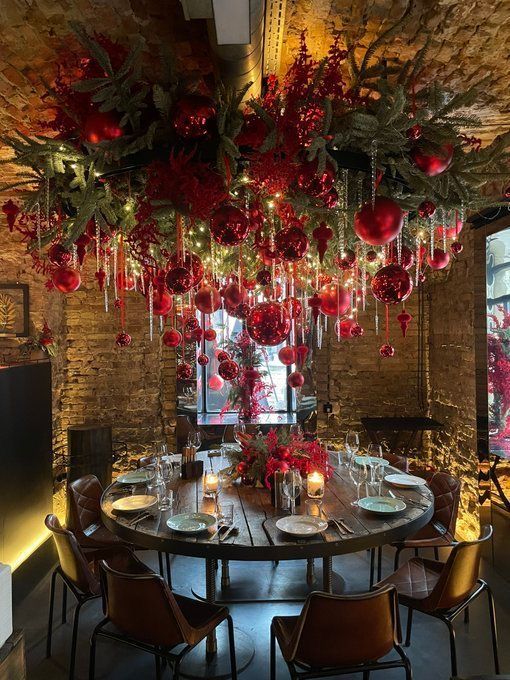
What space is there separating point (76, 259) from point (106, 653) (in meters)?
2.27

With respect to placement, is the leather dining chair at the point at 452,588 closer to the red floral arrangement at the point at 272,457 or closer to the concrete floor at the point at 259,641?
the concrete floor at the point at 259,641

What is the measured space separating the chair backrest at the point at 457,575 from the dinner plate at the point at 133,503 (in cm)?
153

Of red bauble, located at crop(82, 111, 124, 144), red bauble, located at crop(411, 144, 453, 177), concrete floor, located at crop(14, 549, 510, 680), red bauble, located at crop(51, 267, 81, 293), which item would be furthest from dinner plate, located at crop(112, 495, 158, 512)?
red bauble, located at crop(411, 144, 453, 177)

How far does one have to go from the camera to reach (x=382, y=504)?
2.74 metres

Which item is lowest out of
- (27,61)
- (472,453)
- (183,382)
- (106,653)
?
(106,653)

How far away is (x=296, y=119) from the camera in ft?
6.23

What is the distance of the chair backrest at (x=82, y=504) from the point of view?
10.7 ft

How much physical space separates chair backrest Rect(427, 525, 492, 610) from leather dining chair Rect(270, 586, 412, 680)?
1.48 ft

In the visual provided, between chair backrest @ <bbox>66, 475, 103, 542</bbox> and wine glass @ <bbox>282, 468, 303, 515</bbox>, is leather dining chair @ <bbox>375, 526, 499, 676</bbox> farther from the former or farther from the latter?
chair backrest @ <bbox>66, 475, 103, 542</bbox>

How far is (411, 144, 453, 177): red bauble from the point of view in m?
1.93

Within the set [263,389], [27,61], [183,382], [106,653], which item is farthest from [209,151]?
[263,389]

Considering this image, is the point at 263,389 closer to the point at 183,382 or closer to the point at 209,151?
the point at 183,382

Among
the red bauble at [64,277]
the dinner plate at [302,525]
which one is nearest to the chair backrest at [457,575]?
the dinner plate at [302,525]

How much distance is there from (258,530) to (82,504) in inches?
61.8
